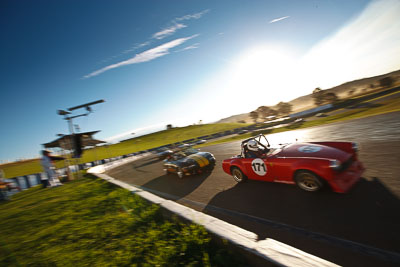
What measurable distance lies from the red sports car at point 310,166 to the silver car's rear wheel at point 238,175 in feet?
0.77

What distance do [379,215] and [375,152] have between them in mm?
4182

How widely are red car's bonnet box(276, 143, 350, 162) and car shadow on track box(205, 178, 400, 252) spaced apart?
0.82 m

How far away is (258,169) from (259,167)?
0.08 meters

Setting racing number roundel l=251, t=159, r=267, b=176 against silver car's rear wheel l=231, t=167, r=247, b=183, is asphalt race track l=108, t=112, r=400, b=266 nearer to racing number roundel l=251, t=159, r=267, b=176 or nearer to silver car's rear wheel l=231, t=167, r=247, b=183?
silver car's rear wheel l=231, t=167, r=247, b=183

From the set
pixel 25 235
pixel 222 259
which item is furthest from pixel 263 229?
pixel 25 235

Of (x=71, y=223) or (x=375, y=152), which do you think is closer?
(x=71, y=223)

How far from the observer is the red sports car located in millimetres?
3714

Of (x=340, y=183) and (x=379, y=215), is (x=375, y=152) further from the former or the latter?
(x=379, y=215)

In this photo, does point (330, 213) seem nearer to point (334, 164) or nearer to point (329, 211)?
point (329, 211)

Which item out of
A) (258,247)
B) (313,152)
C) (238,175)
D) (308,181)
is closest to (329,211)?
(308,181)

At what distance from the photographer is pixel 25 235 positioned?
156 inches

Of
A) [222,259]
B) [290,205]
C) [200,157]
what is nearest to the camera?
[222,259]

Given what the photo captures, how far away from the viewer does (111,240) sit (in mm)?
3184

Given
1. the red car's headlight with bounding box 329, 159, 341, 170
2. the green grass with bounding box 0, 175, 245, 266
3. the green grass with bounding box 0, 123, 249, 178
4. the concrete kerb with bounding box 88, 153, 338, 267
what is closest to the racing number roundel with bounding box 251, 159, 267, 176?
the red car's headlight with bounding box 329, 159, 341, 170
